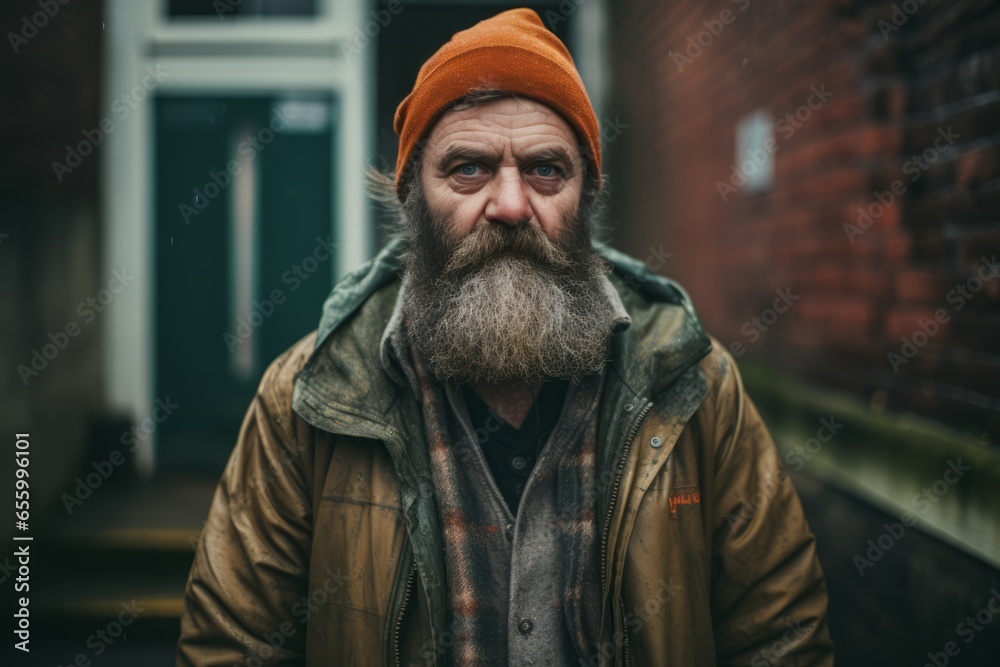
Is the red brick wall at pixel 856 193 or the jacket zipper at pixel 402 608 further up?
the red brick wall at pixel 856 193

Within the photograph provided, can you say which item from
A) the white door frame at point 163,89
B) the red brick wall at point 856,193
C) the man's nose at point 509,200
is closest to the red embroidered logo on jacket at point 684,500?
the man's nose at point 509,200

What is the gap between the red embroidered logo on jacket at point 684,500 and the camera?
1.68m

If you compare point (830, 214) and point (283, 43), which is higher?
point (283, 43)

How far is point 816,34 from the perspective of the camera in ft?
10.5

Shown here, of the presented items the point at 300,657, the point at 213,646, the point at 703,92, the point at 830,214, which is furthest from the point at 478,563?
the point at 703,92

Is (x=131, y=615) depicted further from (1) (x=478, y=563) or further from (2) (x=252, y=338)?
(1) (x=478, y=563)

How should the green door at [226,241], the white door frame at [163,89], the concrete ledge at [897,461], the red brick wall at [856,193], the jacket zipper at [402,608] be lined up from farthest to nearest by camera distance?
the green door at [226,241] → the white door frame at [163,89] → the red brick wall at [856,193] → the concrete ledge at [897,461] → the jacket zipper at [402,608]

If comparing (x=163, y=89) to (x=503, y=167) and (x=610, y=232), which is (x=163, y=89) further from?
(x=503, y=167)

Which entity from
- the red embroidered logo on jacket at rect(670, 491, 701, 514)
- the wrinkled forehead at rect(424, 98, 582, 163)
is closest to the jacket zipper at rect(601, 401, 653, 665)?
the red embroidered logo on jacket at rect(670, 491, 701, 514)

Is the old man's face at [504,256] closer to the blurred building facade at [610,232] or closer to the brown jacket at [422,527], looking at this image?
the brown jacket at [422,527]

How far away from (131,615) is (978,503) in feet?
11.2

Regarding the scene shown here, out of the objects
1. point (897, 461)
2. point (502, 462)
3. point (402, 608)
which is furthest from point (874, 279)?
point (402, 608)

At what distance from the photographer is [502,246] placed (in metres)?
1.82

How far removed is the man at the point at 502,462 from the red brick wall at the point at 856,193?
40.9 inches
